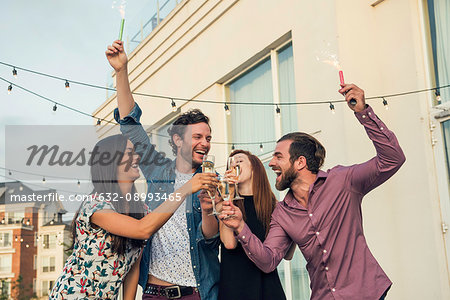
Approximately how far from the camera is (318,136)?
4758mm

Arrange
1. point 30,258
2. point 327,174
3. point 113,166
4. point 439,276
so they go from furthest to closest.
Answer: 1. point 30,258
2. point 439,276
3. point 327,174
4. point 113,166

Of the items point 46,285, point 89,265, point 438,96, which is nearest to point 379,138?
point 89,265

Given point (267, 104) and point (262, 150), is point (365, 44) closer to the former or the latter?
point (267, 104)

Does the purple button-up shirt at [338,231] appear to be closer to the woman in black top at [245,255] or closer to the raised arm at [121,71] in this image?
the woman in black top at [245,255]

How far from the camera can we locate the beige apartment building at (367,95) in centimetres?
402

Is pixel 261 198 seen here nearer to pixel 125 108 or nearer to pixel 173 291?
pixel 173 291

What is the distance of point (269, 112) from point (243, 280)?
349 cm

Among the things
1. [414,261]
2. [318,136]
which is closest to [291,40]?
[318,136]

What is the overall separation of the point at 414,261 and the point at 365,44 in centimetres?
201

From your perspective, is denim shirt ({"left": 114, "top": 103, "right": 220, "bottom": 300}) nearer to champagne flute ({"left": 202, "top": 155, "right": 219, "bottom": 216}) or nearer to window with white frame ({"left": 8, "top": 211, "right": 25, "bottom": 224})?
champagne flute ({"left": 202, "top": 155, "right": 219, "bottom": 216})

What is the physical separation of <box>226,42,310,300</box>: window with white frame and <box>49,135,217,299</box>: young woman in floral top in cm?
305

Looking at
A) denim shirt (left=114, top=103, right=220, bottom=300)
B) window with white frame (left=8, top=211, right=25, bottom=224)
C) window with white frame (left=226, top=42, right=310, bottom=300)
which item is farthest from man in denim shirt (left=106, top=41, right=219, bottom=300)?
window with white frame (left=8, top=211, right=25, bottom=224)

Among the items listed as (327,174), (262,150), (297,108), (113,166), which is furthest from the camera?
(262,150)

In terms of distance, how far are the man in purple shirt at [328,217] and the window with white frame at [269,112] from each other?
266 cm
